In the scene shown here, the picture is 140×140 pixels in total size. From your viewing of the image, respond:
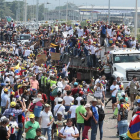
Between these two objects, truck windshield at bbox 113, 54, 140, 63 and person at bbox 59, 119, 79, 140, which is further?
truck windshield at bbox 113, 54, 140, 63

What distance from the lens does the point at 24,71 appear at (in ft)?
91.5

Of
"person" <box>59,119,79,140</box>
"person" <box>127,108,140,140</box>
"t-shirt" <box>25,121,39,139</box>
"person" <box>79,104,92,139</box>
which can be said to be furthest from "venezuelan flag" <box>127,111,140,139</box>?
"t-shirt" <box>25,121,39,139</box>

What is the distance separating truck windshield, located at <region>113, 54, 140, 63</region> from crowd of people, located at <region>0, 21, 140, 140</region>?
2.50ft

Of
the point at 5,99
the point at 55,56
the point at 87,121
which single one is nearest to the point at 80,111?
the point at 87,121

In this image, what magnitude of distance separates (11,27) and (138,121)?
46.8 meters

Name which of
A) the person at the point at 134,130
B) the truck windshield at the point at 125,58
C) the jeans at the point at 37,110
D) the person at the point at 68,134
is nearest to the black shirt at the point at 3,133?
the person at the point at 68,134

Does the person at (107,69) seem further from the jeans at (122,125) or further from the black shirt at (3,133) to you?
the black shirt at (3,133)

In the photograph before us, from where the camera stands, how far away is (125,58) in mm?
27438

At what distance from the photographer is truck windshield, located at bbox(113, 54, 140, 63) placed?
27359 millimetres

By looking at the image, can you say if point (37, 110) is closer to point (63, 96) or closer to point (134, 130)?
point (63, 96)

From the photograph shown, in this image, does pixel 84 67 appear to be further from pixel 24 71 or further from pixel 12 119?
pixel 12 119

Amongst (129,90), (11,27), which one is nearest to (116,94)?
(129,90)

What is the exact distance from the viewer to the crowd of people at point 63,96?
45.3 feet

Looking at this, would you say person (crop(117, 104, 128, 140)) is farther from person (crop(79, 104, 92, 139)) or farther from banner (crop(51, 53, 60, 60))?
banner (crop(51, 53, 60, 60))
